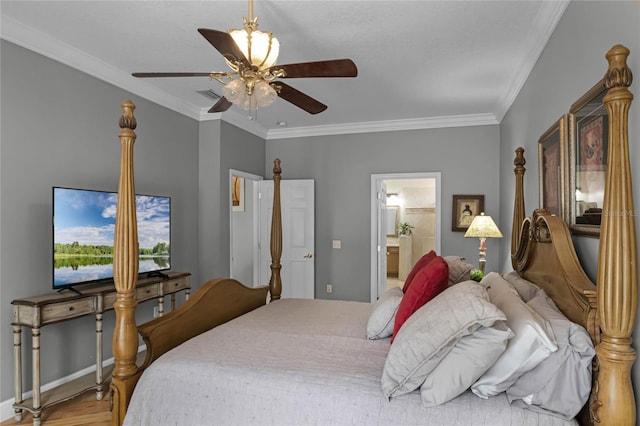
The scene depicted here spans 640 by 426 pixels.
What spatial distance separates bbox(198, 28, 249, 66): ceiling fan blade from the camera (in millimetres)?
1838

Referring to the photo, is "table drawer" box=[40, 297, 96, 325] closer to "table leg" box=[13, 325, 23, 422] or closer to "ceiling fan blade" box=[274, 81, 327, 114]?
"table leg" box=[13, 325, 23, 422]

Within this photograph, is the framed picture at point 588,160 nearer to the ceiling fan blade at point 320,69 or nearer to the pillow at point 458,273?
the pillow at point 458,273

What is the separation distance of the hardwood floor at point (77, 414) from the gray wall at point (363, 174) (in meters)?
3.17

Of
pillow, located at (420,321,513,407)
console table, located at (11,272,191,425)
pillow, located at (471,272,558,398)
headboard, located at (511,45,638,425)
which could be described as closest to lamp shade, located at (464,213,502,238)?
pillow, located at (471,272,558,398)

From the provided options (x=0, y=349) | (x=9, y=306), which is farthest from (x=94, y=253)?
(x=0, y=349)

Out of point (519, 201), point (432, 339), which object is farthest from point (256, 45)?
point (519, 201)

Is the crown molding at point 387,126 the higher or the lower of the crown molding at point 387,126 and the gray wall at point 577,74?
the higher

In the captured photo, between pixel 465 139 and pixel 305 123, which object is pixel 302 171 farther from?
pixel 465 139

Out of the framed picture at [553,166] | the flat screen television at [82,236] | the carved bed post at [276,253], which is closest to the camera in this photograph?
the framed picture at [553,166]

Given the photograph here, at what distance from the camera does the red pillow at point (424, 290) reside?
6.57 ft

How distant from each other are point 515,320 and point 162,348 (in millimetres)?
1727

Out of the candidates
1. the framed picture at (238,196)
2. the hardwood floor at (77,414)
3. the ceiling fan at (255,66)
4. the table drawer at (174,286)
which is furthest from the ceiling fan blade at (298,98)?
the framed picture at (238,196)

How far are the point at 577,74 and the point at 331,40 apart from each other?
1637mm

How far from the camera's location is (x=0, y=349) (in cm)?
269
